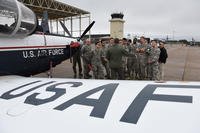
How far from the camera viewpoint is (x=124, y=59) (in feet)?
30.7

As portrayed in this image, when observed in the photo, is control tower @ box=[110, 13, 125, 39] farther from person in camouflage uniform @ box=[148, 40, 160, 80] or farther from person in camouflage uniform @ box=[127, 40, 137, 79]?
person in camouflage uniform @ box=[148, 40, 160, 80]

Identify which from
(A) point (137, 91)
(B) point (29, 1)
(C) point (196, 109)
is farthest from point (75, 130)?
(B) point (29, 1)

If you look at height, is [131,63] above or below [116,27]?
below

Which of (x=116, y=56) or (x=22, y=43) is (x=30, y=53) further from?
(x=116, y=56)

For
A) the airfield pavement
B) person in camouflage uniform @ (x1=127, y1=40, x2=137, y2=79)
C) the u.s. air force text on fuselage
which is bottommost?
the airfield pavement

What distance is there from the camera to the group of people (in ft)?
26.7

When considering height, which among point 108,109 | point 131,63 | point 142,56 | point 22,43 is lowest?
point 131,63

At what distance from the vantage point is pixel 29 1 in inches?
A: 996

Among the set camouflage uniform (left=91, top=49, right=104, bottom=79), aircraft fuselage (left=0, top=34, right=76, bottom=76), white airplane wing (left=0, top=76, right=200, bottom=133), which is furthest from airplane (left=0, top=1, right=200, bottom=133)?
camouflage uniform (left=91, top=49, right=104, bottom=79)

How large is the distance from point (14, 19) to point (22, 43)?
26.4 inches

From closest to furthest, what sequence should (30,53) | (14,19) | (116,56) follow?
(14,19), (30,53), (116,56)

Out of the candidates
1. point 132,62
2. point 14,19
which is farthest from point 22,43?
point 132,62

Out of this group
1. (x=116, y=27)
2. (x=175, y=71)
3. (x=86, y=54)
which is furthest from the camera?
(x=116, y=27)

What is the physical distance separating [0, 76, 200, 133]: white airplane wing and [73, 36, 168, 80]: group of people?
16.1ft
